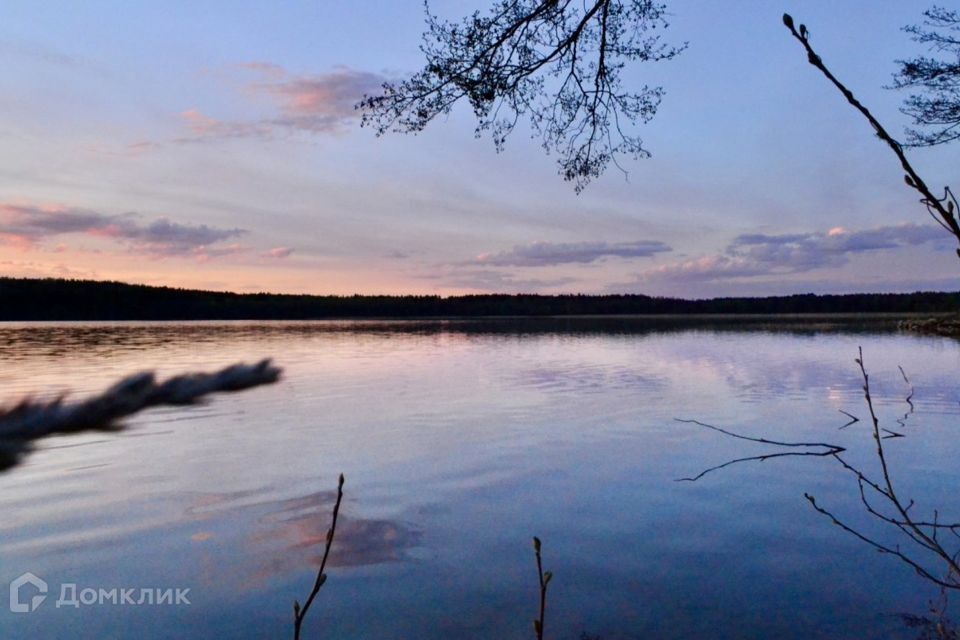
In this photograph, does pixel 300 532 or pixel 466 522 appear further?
pixel 466 522

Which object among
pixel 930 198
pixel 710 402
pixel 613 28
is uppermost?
pixel 613 28

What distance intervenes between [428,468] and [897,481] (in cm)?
776

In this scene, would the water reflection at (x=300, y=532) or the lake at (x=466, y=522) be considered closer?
the lake at (x=466, y=522)

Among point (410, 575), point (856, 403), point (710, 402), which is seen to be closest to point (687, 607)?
point (410, 575)

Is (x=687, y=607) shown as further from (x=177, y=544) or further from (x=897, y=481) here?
(x=897, y=481)

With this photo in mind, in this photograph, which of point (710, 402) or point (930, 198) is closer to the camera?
point (930, 198)

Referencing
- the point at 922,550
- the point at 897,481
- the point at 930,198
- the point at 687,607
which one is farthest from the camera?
the point at 897,481

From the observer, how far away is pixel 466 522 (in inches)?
354

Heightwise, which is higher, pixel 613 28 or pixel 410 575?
pixel 613 28

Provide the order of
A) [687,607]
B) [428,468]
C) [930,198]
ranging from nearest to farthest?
1. [930,198]
2. [687,607]
3. [428,468]

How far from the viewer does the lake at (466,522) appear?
20.5 feet

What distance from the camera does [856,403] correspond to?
67.6ft

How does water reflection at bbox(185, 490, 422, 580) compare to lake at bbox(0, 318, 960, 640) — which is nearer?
lake at bbox(0, 318, 960, 640)

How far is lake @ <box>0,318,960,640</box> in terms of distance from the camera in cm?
624
